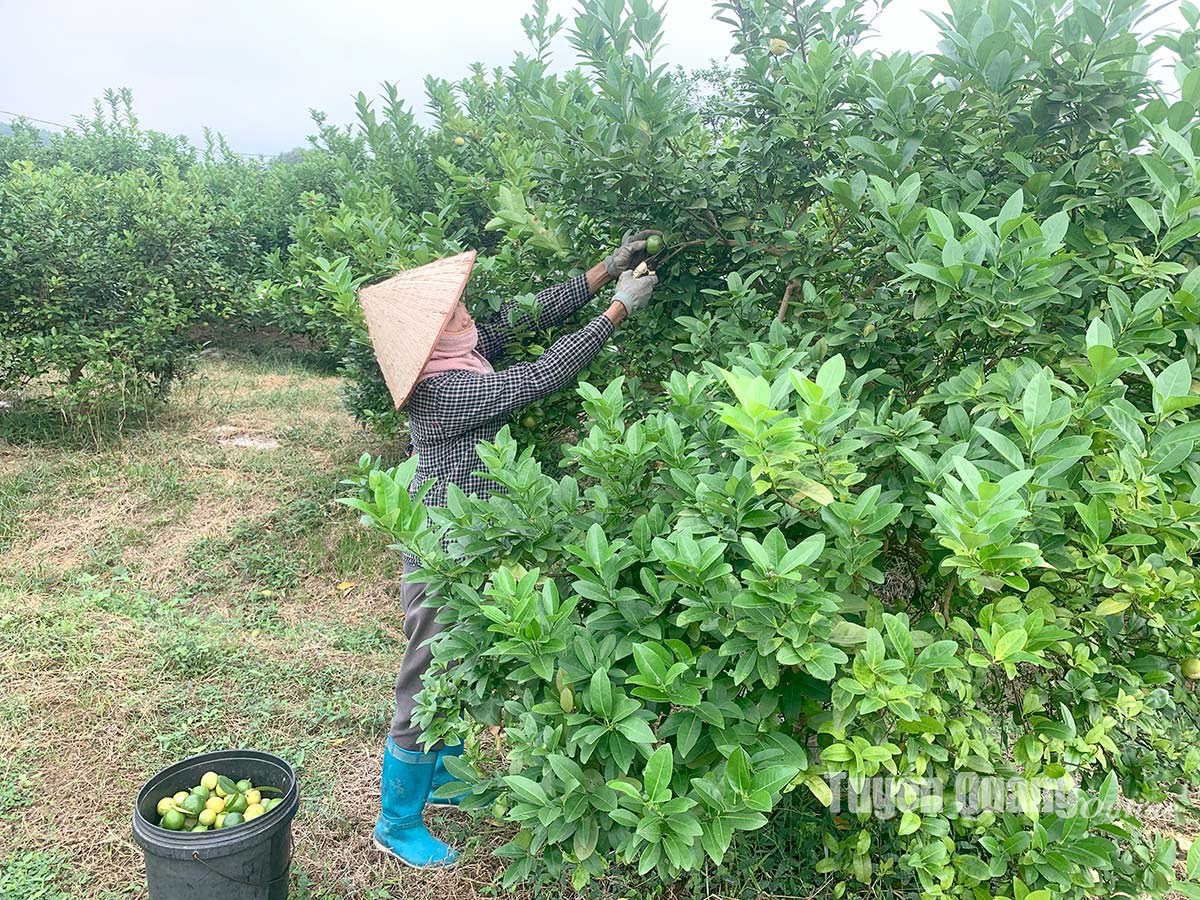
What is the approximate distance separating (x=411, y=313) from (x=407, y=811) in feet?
5.15

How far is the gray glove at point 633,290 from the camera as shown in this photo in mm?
2504

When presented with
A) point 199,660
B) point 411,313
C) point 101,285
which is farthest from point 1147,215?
point 101,285

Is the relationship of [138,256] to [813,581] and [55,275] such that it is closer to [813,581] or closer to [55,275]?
[55,275]

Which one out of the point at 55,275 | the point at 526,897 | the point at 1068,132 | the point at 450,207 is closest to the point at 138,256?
the point at 55,275

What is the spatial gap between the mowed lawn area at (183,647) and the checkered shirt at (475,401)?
3.17ft

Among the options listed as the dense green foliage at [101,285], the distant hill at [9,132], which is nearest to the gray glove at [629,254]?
the dense green foliage at [101,285]

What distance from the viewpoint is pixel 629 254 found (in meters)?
2.56

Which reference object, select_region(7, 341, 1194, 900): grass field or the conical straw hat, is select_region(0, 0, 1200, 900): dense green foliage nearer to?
the conical straw hat

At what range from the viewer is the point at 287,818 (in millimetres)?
2254

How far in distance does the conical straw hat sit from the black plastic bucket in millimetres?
1262

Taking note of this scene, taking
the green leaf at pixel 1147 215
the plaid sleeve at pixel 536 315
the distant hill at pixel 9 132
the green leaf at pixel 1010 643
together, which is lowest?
the green leaf at pixel 1010 643

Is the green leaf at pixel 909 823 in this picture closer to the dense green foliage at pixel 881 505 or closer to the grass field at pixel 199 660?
the dense green foliage at pixel 881 505

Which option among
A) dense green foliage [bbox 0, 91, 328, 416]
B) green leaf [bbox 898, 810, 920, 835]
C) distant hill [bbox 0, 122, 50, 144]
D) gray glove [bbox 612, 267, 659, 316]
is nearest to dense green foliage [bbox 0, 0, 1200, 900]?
green leaf [bbox 898, 810, 920, 835]

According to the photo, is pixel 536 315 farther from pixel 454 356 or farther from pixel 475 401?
pixel 475 401
